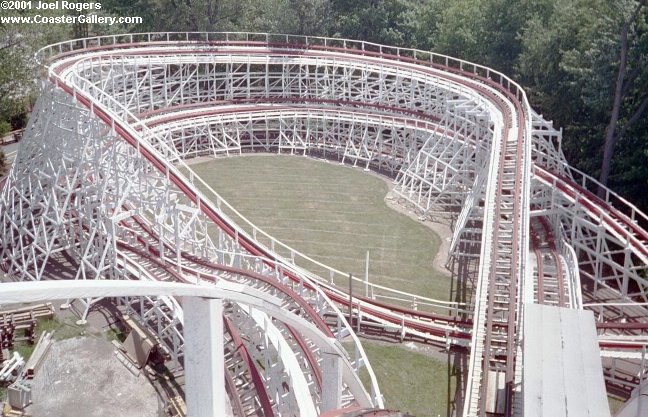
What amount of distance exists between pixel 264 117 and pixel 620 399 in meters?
27.5

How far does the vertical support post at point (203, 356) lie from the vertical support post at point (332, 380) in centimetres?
500

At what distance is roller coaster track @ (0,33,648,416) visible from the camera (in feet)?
62.5

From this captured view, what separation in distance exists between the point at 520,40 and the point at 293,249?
27.4 meters

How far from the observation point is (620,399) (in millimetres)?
20281

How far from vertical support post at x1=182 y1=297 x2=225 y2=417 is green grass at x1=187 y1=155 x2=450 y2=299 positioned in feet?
62.1

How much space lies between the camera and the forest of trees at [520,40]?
111ft

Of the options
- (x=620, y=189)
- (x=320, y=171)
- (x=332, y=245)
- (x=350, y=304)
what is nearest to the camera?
(x=350, y=304)

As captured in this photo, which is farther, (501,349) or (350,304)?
(350,304)

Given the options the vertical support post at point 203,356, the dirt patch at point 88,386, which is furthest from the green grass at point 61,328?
the vertical support post at point 203,356

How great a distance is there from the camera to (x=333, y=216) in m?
33.2

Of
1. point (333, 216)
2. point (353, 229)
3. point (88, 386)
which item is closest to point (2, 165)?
point (333, 216)

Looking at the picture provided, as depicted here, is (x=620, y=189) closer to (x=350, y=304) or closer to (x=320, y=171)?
(x=320, y=171)

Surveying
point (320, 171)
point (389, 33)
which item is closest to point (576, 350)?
point (320, 171)

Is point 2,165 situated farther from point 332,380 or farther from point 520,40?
point 520,40
